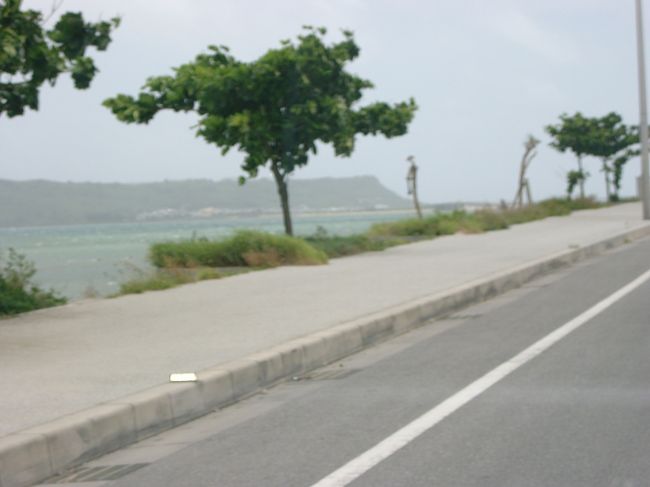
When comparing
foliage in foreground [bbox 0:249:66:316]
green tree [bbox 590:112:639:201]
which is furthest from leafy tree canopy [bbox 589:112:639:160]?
foliage in foreground [bbox 0:249:66:316]

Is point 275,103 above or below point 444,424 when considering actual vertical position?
above

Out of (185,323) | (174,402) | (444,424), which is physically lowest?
(444,424)

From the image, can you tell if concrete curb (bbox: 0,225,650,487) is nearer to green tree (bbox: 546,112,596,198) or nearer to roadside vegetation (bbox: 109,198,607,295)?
roadside vegetation (bbox: 109,198,607,295)

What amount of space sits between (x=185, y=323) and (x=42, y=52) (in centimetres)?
343

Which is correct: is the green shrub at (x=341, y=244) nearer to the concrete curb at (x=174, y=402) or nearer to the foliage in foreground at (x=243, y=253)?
the foliage in foreground at (x=243, y=253)

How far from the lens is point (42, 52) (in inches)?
526

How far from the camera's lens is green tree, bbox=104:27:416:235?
23.5m

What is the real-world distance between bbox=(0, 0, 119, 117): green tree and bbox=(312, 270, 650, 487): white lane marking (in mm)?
6147

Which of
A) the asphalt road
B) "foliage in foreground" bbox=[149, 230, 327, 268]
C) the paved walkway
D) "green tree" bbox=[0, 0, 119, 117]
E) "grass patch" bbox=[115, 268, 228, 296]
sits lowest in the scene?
the asphalt road

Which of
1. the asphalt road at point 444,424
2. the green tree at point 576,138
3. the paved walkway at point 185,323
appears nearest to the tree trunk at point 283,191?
the paved walkway at point 185,323

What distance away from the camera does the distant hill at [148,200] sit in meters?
102

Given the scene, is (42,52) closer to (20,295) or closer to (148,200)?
(20,295)

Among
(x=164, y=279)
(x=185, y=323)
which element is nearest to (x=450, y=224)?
(x=164, y=279)

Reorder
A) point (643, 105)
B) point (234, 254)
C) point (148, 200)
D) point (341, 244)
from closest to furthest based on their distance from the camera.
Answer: point (234, 254), point (341, 244), point (643, 105), point (148, 200)
